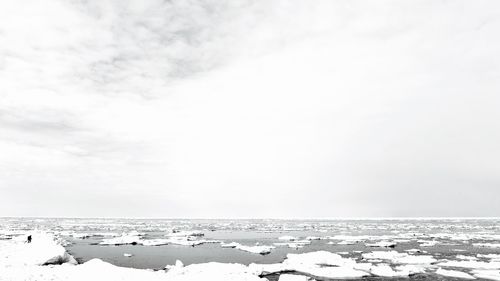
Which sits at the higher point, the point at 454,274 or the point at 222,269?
the point at 222,269

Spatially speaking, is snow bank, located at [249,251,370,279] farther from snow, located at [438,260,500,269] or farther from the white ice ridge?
the white ice ridge

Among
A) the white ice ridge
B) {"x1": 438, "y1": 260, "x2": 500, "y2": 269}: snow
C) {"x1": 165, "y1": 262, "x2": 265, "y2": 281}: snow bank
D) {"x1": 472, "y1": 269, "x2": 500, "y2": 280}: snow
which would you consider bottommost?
{"x1": 472, "y1": 269, "x2": 500, "y2": 280}: snow

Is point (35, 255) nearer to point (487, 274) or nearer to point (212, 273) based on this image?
point (212, 273)

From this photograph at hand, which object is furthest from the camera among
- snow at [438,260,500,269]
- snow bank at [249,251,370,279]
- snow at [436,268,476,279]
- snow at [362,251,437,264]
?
snow at [362,251,437,264]

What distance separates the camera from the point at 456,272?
28859 millimetres

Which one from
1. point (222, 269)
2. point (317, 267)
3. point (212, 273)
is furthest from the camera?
point (317, 267)

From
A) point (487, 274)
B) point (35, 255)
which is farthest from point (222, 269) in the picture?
point (487, 274)

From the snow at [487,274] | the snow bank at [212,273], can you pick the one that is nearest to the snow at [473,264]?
the snow at [487,274]

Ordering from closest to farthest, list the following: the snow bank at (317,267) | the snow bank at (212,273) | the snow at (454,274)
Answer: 1. the snow bank at (212,273)
2. the snow at (454,274)
3. the snow bank at (317,267)

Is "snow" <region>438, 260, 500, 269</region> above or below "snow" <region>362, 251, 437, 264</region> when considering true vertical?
below

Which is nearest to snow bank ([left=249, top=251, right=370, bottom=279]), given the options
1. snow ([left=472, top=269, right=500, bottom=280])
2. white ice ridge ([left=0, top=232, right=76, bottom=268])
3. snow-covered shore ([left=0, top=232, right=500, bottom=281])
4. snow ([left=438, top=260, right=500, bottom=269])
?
snow-covered shore ([left=0, top=232, right=500, bottom=281])

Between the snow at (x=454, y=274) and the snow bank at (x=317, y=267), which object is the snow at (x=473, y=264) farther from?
the snow bank at (x=317, y=267)

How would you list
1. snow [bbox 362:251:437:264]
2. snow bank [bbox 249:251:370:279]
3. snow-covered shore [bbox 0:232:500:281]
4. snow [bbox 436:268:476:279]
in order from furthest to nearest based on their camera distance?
1. snow [bbox 362:251:437:264]
2. snow bank [bbox 249:251:370:279]
3. snow [bbox 436:268:476:279]
4. snow-covered shore [bbox 0:232:500:281]

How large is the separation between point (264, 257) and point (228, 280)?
1625 cm
